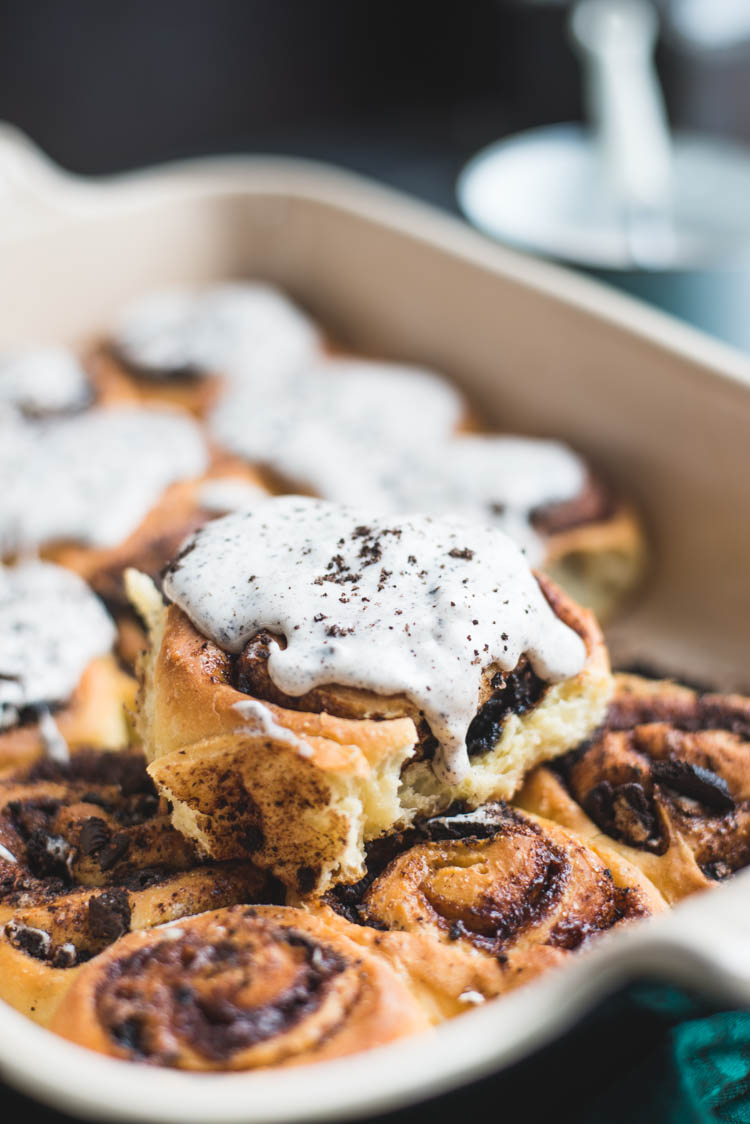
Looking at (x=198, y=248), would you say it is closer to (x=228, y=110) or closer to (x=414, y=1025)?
(x=228, y=110)

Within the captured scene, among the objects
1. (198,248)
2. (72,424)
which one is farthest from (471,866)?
(198,248)

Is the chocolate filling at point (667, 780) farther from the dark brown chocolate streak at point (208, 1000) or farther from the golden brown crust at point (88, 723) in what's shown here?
→ the golden brown crust at point (88, 723)

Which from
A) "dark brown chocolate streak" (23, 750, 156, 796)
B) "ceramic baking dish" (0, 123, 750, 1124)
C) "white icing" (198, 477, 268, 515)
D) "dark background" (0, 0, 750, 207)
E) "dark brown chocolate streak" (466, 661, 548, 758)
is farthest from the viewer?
"dark background" (0, 0, 750, 207)

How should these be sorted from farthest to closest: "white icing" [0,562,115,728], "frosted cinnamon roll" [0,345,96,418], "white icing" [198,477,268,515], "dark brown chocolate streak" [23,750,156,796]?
"frosted cinnamon roll" [0,345,96,418]
"white icing" [198,477,268,515]
"white icing" [0,562,115,728]
"dark brown chocolate streak" [23,750,156,796]

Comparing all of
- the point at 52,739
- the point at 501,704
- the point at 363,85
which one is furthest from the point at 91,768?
the point at 363,85

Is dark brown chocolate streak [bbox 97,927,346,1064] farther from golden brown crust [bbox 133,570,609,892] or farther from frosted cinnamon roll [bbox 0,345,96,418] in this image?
frosted cinnamon roll [bbox 0,345,96,418]

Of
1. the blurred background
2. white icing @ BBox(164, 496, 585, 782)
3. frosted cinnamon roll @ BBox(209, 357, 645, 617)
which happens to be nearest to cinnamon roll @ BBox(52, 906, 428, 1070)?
white icing @ BBox(164, 496, 585, 782)

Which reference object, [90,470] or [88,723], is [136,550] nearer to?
[90,470]
